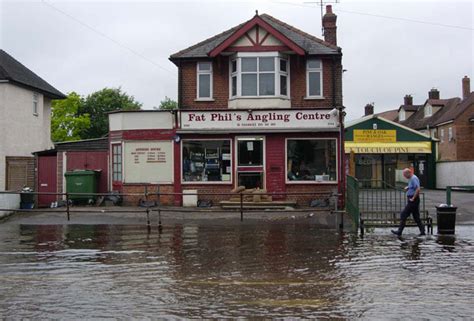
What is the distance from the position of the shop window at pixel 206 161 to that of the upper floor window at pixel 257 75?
241 cm

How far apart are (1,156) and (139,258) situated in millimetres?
17334

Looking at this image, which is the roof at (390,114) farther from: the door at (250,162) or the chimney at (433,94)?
the door at (250,162)

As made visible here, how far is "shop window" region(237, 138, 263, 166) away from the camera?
2175 centimetres

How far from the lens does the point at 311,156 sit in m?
21.7

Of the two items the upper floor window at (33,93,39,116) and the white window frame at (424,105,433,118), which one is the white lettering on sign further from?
the white window frame at (424,105,433,118)

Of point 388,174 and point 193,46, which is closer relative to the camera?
point 193,46

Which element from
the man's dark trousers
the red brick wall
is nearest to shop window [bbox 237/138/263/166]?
the red brick wall

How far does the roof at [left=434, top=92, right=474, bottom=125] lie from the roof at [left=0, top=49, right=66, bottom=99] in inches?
1277

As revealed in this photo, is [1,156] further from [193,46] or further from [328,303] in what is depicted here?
[328,303]

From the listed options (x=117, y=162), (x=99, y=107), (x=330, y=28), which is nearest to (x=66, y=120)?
(x=99, y=107)

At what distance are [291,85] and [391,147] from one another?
18301 millimetres

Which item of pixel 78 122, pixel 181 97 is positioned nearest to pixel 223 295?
pixel 181 97

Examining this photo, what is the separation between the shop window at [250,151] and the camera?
21.8 metres

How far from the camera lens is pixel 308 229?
51.1 feet
